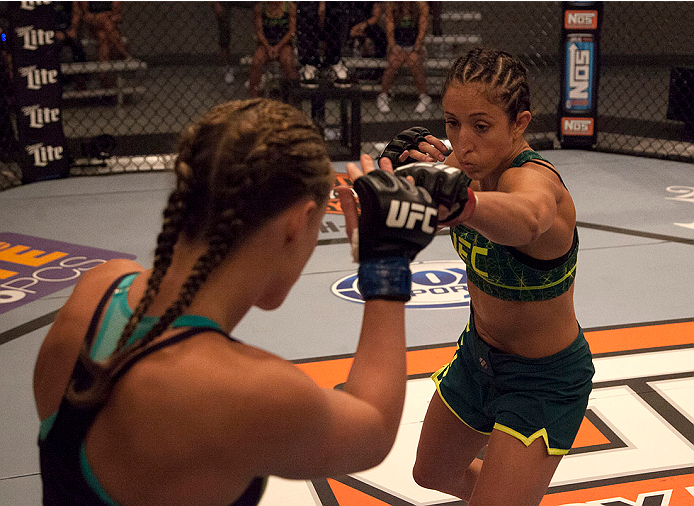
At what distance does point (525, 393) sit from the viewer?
1.48 metres

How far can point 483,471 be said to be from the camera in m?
1.45

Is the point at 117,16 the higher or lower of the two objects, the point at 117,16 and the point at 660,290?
the higher

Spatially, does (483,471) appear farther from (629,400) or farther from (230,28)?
(230,28)

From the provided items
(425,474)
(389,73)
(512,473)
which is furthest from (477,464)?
(389,73)

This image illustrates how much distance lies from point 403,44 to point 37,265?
449cm

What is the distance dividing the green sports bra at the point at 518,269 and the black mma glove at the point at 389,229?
47 cm

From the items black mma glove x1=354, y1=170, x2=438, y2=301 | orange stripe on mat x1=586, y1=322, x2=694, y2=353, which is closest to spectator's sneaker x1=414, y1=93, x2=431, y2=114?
orange stripe on mat x1=586, y1=322, x2=694, y2=353

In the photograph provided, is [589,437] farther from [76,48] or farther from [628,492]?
[76,48]

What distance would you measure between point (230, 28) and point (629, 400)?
842 cm

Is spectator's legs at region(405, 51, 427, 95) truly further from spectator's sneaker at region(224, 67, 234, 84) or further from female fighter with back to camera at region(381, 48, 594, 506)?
female fighter with back to camera at region(381, 48, 594, 506)

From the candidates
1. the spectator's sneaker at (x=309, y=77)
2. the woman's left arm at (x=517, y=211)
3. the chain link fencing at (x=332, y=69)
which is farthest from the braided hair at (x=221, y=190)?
the spectator's sneaker at (x=309, y=77)

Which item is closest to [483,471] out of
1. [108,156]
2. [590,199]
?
[590,199]

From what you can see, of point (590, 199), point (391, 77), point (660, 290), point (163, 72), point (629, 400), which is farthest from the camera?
point (163, 72)

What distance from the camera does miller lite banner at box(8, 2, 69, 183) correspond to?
4.84 meters
